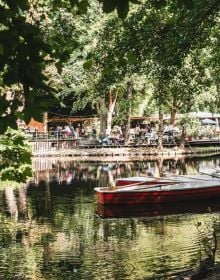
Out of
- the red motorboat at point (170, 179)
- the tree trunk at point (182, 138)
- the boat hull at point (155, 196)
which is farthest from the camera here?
the tree trunk at point (182, 138)

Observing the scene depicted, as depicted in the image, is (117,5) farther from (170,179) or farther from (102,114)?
(102,114)

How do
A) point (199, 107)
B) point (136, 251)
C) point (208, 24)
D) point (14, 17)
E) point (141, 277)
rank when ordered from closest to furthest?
point (14, 17)
point (141, 277)
point (208, 24)
point (136, 251)
point (199, 107)

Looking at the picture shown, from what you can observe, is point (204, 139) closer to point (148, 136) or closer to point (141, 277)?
point (148, 136)

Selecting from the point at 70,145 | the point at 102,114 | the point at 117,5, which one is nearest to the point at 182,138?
the point at 102,114

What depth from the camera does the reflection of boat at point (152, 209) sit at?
20.1 metres

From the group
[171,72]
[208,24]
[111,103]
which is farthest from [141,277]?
[111,103]

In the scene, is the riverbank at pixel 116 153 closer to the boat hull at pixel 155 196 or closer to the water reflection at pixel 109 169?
the water reflection at pixel 109 169

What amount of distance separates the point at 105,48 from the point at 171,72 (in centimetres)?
193

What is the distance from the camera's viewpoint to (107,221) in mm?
18672

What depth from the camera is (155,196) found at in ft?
72.5

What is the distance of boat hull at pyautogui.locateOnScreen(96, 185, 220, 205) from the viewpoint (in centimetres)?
2128

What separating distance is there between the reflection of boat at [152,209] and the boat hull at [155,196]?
0.22 m

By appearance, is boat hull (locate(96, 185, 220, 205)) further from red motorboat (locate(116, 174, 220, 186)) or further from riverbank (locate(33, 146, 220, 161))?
riverbank (locate(33, 146, 220, 161))

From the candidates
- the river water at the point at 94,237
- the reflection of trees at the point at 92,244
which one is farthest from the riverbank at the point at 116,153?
the reflection of trees at the point at 92,244
